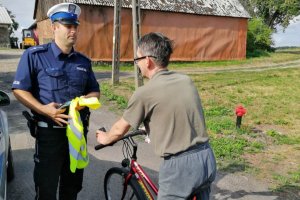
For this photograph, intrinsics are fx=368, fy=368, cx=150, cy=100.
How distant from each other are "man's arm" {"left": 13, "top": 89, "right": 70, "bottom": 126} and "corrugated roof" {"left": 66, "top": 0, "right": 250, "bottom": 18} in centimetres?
1879

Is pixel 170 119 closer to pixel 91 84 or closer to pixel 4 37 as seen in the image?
pixel 91 84

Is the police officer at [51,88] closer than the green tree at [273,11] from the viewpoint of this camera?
Yes

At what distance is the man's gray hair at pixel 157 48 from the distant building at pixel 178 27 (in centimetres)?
1932

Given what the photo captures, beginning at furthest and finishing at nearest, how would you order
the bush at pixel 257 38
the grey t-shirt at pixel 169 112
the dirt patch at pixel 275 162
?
the bush at pixel 257 38, the dirt patch at pixel 275 162, the grey t-shirt at pixel 169 112

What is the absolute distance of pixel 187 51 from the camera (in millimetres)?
26281

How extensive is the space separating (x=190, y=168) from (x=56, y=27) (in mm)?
1819

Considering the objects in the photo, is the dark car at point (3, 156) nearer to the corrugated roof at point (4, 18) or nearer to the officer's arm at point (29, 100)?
the officer's arm at point (29, 100)

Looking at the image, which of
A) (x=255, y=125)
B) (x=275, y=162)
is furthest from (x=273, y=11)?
(x=275, y=162)

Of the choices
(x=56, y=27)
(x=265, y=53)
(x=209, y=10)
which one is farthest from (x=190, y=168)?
(x=265, y=53)

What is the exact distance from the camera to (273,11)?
1796 inches

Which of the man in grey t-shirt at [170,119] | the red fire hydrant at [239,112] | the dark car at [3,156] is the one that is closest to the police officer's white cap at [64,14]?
the man in grey t-shirt at [170,119]

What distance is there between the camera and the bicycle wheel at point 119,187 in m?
3.58

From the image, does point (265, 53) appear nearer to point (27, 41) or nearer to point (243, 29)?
point (243, 29)

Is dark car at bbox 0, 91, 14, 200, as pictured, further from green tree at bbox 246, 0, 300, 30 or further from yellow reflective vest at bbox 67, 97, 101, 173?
green tree at bbox 246, 0, 300, 30
